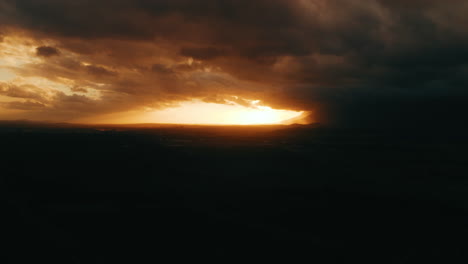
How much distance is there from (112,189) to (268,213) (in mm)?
19161

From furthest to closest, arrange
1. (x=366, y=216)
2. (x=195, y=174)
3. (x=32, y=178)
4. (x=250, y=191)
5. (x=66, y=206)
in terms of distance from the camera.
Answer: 1. (x=195, y=174)
2. (x=32, y=178)
3. (x=250, y=191)
4. (x=66, y=206)
5. (x=366, y=216)

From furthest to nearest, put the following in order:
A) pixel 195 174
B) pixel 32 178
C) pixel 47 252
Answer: pixel 195 174, pixel 32 178, pixel 47 252

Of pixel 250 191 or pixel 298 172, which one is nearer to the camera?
pixel 250 191

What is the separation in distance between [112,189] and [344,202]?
85.0 feet

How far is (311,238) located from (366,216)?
24.1 ft

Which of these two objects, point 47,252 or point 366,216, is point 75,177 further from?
point 366,216

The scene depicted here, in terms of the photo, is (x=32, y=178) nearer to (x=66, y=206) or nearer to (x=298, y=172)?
(x=66, y=206)

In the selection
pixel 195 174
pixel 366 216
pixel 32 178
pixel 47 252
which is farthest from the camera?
pixel 195 174

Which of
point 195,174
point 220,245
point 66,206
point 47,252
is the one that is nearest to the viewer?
point 47,252

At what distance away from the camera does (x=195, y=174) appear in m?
40.2

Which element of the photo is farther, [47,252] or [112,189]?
[112,189]

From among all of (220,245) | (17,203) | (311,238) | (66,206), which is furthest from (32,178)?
(311,238)

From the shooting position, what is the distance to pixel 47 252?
15992 mm

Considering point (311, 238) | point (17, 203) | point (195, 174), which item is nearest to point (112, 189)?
point (17, 203)
